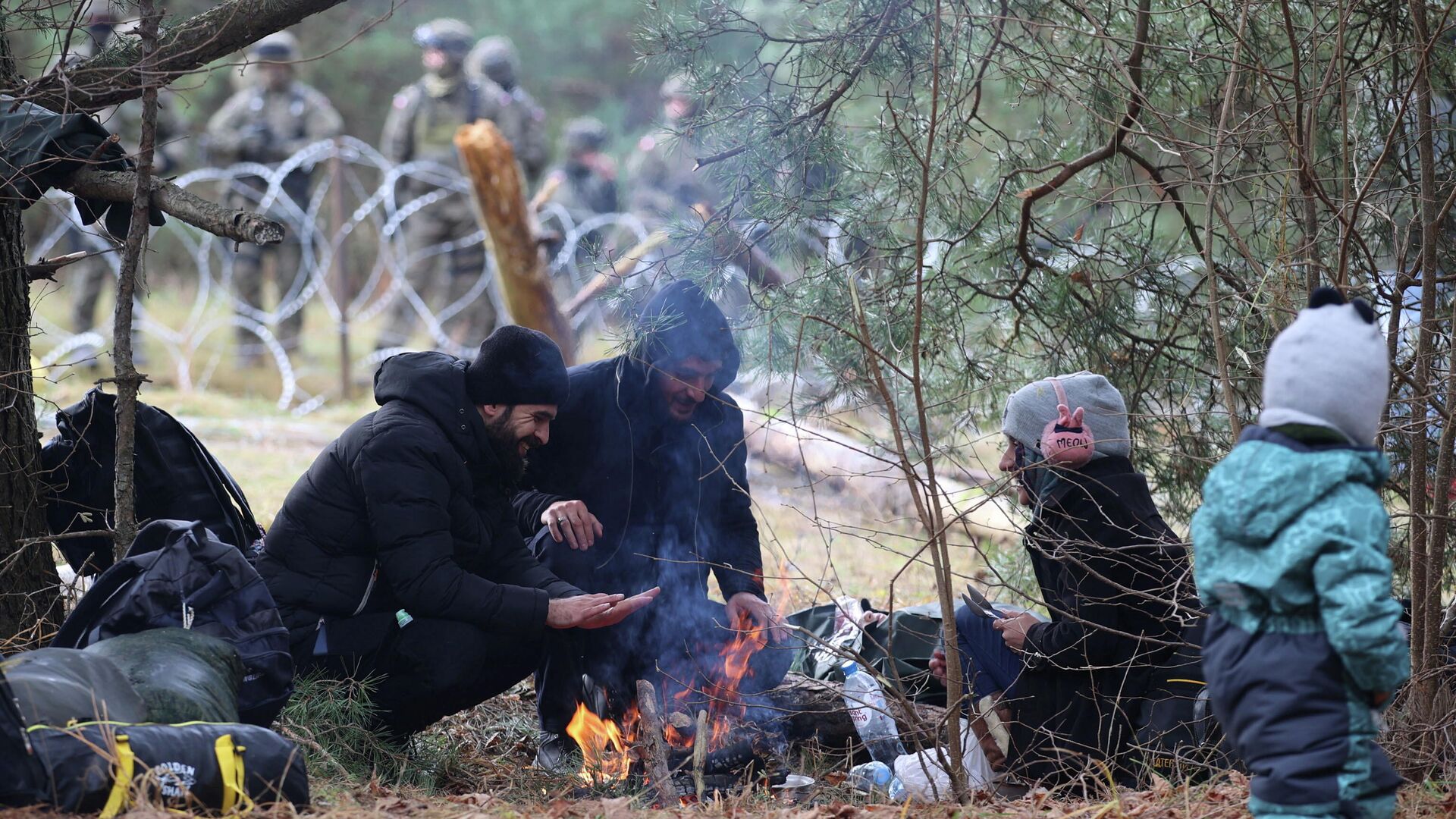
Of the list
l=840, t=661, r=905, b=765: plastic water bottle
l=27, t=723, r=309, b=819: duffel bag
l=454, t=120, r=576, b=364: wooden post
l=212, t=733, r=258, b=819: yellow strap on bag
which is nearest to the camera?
l=27, t=723, r=309, b=819: duffel bag

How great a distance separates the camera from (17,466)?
14.5 feet

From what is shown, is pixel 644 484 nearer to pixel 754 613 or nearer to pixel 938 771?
pixel 754 613

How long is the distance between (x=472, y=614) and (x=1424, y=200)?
3.31 m

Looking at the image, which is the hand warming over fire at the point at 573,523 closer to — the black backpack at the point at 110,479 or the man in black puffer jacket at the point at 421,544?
the man in black puffer jacket at the point at 421,544

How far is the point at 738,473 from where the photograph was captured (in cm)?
521

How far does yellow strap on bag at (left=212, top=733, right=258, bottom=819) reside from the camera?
2984 mm

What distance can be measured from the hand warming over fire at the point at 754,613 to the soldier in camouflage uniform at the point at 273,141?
32.1 ft

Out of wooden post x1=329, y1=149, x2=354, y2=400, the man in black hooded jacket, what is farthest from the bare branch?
wooden post x1=329, y1=149, x2=354, y2=400

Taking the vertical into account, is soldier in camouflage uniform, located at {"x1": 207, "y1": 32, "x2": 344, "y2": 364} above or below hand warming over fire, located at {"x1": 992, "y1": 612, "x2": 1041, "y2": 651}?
above

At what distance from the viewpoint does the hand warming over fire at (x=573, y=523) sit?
4.73 m

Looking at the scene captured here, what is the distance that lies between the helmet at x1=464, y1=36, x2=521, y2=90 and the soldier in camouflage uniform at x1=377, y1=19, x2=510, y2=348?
0.11 m

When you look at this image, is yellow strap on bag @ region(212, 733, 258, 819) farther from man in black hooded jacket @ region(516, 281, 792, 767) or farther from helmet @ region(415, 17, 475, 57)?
helmet @ region(415, 17, 475, 57)

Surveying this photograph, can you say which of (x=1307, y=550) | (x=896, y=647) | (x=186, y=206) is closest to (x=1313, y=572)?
(x=1307, y=550)

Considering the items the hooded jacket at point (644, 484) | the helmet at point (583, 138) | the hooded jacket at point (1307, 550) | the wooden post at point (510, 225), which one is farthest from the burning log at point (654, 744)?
the helmet at point (583, 138)
